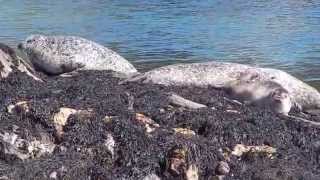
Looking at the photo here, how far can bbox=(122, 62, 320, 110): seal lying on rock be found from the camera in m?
7.44

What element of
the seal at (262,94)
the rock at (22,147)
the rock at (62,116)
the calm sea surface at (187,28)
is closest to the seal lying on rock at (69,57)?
the calm sea surface at (187,28)

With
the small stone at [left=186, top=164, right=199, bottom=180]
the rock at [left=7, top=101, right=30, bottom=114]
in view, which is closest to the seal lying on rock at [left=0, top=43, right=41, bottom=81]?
the rock at [left=7, top=101, right=30, bottom=114]

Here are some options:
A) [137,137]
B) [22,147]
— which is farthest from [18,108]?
[137,137]

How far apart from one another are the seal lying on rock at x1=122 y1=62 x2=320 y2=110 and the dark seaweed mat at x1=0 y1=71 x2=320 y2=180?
145 cm

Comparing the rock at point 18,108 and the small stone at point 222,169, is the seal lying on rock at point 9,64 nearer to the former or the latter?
the rock at point 18,108

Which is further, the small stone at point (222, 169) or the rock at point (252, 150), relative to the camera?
the rock at point (252, 150)

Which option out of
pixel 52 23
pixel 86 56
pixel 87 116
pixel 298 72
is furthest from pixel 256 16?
pixel 87 116

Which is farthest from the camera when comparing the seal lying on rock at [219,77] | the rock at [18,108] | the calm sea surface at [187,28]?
the calm sea surface at [187,28]

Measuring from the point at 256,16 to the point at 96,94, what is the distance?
13.5 meters

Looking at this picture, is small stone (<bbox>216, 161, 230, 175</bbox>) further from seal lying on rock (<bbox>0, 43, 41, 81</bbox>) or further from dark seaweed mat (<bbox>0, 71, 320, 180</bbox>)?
seal lying on rock (<bbox>0, 43, 41, 81</bbox>)

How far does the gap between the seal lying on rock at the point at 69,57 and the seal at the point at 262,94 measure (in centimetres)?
238

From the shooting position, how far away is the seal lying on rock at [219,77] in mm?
7438

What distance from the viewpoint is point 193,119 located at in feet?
17.6

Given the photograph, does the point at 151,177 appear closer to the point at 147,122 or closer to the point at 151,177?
the point at 151,177
